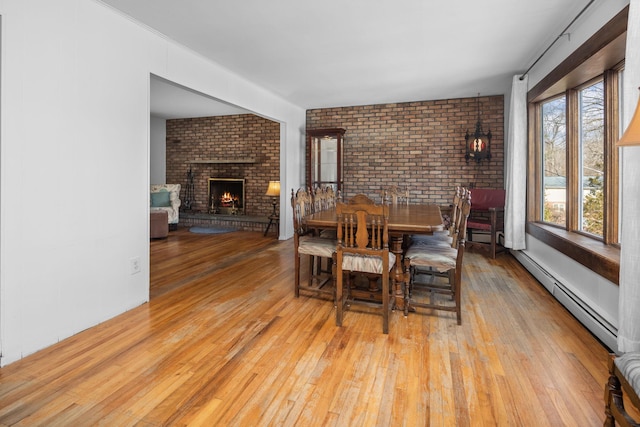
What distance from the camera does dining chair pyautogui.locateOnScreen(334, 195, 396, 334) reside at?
2.38 meters

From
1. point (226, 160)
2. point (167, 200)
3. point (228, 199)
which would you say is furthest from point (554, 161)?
point (167, 200)

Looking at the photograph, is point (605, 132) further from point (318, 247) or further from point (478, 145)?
point (478, 145)

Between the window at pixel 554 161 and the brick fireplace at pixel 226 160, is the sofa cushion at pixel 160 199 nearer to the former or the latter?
the brick fireplace at pixel 226 160

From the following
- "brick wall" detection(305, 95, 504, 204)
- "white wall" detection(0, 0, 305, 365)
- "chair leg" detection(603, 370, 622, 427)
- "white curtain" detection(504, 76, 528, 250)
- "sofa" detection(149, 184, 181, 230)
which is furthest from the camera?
"sofa" detection(149, 184, 181, 230)

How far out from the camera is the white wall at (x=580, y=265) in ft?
7.53

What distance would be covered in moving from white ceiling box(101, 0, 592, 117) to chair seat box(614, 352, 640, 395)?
8.36 ft

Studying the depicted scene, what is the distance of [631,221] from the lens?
1893 mm

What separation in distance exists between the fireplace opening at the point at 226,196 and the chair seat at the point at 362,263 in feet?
17.6

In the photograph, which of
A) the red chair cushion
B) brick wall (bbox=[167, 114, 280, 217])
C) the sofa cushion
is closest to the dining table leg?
the red chair cushion

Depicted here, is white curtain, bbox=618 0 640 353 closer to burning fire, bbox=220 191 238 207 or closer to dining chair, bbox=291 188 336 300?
dining chair, bbox=291 188 336 300

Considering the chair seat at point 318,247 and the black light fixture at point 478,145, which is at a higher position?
the black light fixture at point 478,145

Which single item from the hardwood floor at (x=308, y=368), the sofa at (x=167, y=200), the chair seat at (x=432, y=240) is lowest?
the hardwood floor at (x=308, y=368)

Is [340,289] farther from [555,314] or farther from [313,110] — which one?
[313,110]

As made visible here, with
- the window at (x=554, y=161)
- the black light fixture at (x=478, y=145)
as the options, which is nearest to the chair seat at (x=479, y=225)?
the window at (x=554, y=161)
